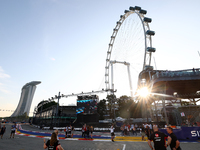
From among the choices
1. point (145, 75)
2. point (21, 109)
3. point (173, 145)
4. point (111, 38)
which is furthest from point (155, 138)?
point (21, 109)

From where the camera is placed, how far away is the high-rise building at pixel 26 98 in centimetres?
15538

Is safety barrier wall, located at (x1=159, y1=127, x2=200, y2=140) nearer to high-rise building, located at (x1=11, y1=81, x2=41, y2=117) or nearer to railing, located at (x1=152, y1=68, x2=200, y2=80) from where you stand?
railing, located at (x1=152, y1=68, x2=200, y2=80)

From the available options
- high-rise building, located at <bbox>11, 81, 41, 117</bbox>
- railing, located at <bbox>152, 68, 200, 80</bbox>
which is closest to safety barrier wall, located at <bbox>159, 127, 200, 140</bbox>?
railing, located at <bbox>152, 68, 200, 80</bbox>

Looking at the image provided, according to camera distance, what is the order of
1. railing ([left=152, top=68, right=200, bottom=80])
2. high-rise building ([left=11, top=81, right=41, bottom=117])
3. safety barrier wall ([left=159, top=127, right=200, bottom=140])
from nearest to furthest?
1. safety barrier wall ([left=159, top=127, right=200, bottom=140])
2. railing ([left=152, top=68, right=200, bottom=80])
3. high-rise building ([left=11, top=81, right=41, bottom=117])

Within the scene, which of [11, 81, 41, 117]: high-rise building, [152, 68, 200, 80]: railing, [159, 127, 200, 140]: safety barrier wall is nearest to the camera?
[159, 127, 200, 140]: safety barrier wall

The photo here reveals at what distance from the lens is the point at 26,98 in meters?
160

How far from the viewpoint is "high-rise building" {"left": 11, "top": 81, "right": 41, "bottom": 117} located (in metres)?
155

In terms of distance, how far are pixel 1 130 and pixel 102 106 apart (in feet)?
193

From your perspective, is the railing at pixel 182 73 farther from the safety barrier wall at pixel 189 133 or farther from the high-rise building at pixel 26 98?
the high-rise building at pixel 26 98

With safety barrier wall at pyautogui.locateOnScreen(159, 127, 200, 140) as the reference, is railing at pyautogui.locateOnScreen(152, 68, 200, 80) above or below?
above

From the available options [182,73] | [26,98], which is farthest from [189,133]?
[26,98]

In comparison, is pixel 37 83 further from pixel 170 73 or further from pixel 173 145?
pixel 173 145

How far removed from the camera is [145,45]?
29.0 metres

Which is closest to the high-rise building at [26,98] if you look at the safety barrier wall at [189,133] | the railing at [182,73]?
the railing at [182,73]
